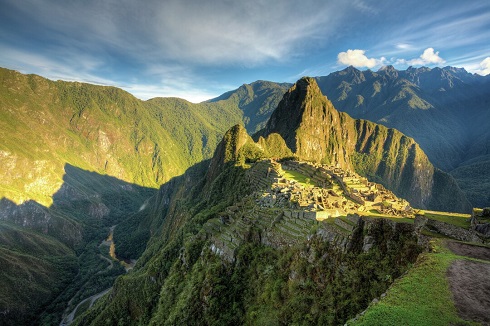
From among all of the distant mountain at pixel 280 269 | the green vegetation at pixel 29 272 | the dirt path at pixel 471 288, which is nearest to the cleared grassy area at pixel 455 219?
the distant mountain at pixel 280 269

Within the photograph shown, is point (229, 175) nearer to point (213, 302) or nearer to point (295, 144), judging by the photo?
point (213, 302)

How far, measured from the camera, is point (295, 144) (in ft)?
647

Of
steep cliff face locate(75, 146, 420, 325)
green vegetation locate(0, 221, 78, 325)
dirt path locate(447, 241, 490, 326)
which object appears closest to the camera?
dirt path locate(447, 241, 490, 326)

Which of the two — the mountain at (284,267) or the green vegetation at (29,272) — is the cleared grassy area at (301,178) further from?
the green vegetation at (29,272)

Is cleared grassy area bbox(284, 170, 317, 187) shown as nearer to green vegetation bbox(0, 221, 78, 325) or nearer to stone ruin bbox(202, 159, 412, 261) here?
stone ruin bbox(202, 159, 412, 261)

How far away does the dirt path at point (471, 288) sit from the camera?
11289 mm

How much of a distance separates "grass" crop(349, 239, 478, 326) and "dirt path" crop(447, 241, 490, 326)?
0.30 metres

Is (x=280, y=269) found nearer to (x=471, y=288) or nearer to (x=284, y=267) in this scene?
(x=284, y=267)

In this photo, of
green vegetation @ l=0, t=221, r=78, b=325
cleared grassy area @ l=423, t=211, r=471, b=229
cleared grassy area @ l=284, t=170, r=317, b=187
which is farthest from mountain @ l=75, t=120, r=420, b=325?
green vegetation @ l=0, t=221, r=78, b=325

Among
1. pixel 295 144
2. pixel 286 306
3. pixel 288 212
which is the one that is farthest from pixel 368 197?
pixel 295 144

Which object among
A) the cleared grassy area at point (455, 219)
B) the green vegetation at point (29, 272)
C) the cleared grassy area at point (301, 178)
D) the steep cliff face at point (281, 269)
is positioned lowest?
the green vegetation at point (29, 272)

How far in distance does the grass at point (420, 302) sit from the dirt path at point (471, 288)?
30cm

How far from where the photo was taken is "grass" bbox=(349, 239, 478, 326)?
10711 mm

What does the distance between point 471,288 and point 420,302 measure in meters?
3.11
